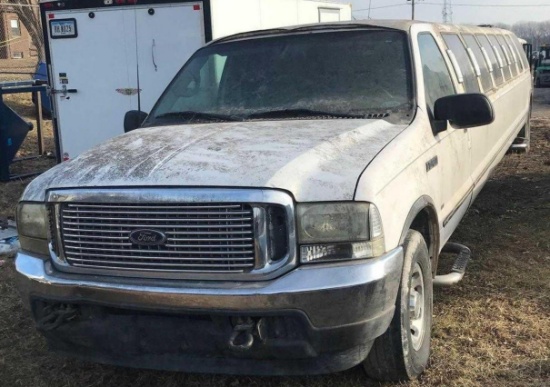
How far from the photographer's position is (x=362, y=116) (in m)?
3.90

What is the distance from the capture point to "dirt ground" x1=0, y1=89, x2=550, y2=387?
353cm

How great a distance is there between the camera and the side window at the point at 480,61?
19.4 ft

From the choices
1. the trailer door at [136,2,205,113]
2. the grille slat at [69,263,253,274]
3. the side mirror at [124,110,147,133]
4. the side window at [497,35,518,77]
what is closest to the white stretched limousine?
the grille slat at [69,263,253,274]

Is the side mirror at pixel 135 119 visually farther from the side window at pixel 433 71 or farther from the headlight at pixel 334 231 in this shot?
the headlight at pixel 334 231

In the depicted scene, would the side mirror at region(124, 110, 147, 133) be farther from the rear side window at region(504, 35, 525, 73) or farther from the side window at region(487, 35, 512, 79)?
the rear side window at region(504, 35, 525, 73)

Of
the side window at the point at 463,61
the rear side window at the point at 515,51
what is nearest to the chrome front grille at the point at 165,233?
the side window at the point at 463,61

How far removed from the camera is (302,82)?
4.21 metres

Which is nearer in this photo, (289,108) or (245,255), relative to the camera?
(245,255)

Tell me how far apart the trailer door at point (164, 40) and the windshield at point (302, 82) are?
3297 mm

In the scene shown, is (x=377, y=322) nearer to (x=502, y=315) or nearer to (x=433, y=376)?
(x=433, y=376)

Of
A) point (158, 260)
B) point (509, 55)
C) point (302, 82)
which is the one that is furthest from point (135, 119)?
point (509, 55)

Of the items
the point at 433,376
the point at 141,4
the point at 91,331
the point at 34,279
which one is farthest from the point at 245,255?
the point at 141,4

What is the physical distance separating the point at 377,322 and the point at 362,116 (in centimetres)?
146

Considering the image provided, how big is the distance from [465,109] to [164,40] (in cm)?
504
